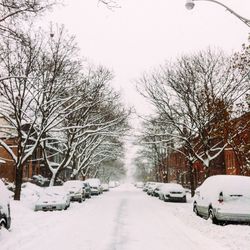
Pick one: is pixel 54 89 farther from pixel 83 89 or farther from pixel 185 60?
pixel 185 60

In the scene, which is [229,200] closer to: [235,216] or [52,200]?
[235,216]

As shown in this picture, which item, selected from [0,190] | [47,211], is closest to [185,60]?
[47,211]

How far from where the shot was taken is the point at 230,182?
50.2 feet

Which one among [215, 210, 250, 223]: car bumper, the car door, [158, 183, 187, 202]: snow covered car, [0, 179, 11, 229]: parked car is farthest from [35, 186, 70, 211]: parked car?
[215, 210, 250, 223]: car bumper

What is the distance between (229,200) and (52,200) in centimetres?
1079

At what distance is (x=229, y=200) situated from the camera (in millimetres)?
14680

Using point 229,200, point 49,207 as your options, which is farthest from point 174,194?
point 229,200

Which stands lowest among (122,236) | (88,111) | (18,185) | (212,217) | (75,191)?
(122,236)

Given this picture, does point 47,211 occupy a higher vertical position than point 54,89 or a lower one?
lower

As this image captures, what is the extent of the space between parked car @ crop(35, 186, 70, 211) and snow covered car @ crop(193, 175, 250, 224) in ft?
29.8

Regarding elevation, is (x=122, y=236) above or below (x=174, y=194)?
below

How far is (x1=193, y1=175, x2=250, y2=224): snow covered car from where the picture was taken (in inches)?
568

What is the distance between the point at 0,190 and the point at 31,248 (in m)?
2.58

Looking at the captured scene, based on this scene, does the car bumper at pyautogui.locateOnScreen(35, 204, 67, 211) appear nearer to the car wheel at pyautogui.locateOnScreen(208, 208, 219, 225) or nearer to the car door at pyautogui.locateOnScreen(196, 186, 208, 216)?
the car door at pyautogui.locateOnScreen(196, 186, 208, 216)
